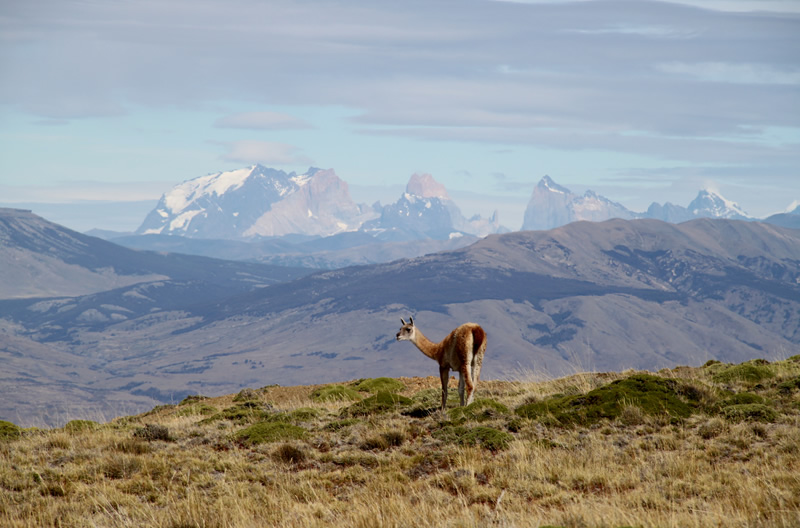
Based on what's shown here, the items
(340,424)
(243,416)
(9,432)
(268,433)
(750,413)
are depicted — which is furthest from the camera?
(243,416)

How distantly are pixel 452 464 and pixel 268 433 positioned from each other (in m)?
5.82

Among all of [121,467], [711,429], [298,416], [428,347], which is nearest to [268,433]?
[298,416]

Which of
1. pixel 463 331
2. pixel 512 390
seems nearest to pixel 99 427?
pixel 463 331

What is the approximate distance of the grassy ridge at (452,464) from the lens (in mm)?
11562

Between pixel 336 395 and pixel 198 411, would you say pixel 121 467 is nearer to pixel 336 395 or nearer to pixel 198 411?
pixel 198 411

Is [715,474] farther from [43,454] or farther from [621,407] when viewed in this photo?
[43,454]

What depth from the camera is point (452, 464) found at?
599 inches

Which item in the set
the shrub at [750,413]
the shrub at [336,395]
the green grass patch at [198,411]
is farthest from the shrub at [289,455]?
the shrub at [336,395]

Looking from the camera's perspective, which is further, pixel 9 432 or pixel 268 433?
pixel 9 432

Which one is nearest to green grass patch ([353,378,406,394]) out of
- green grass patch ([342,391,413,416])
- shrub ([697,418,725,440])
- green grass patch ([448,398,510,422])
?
green grass patch ([342,391,413,416])

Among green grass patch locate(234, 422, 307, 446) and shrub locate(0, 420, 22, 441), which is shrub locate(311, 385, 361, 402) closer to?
green grass patch locate(234, 422, 307, 446)

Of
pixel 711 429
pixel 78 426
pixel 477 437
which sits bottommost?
pixel 78 426

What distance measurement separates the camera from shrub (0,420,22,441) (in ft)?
67.3

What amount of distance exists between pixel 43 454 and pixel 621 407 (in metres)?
14.2
